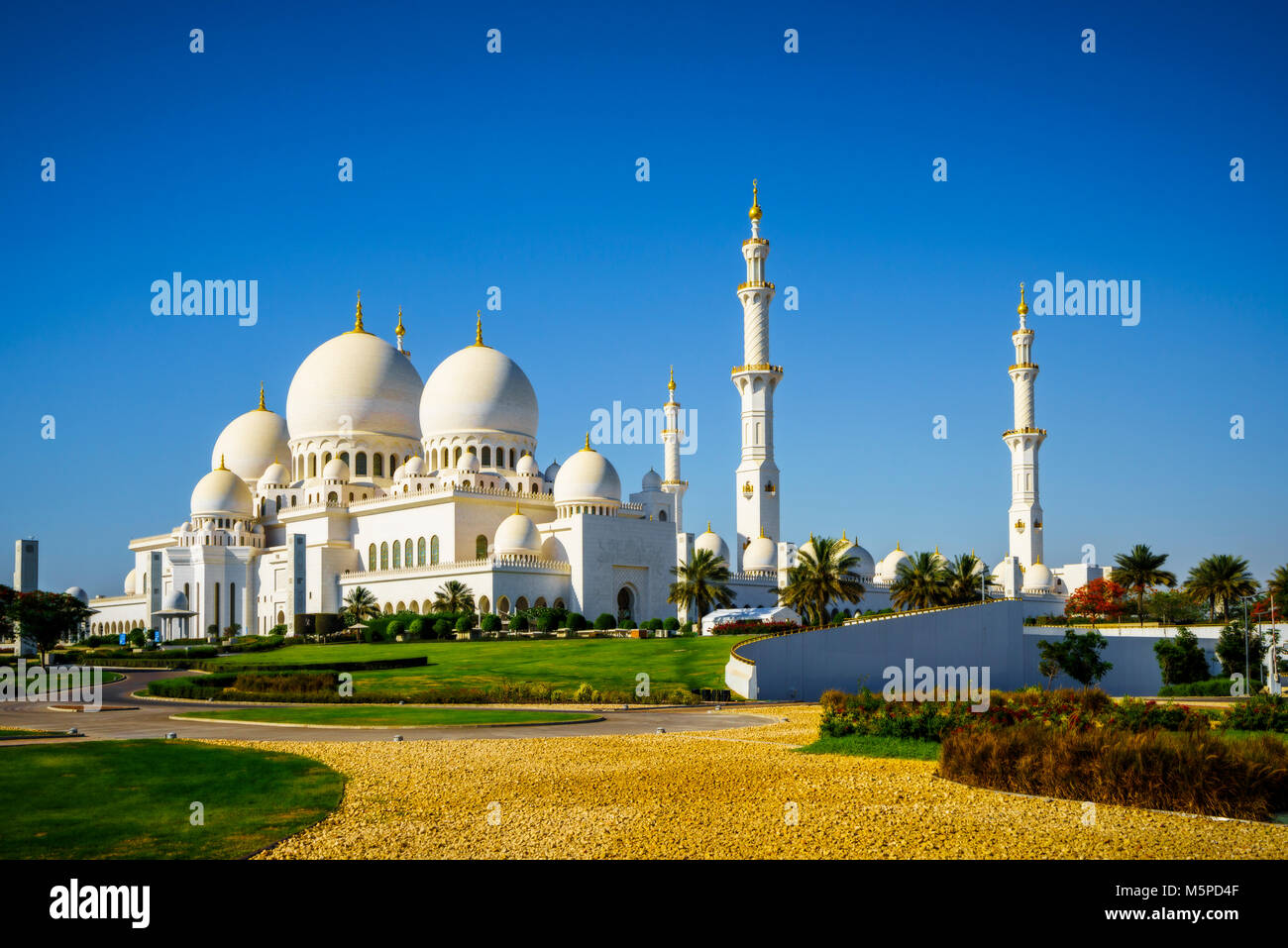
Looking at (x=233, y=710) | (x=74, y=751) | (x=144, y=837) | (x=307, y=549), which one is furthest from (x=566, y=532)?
(x=144, y=837)

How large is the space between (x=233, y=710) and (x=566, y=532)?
40203 millimetres

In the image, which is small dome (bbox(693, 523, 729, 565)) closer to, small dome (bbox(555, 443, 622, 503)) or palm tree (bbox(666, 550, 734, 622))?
small dome (bbox(555, 443, 622, 503))

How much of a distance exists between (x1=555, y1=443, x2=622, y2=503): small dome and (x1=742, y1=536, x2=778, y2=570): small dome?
27.5ft

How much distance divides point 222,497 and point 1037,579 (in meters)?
56.5

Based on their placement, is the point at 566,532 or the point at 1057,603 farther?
the point at 1057,603

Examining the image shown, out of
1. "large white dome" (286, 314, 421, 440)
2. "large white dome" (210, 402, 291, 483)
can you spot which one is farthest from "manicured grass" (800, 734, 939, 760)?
"large white dome" (210, 402, 291, 483)

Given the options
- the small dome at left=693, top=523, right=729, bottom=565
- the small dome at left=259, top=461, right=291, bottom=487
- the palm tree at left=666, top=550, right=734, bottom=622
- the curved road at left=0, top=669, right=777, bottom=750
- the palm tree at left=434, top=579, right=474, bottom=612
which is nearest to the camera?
the curved road at left=0, top=669, right=777, bottom=750

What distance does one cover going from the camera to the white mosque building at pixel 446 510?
65.1m

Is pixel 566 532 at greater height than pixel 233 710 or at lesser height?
greater

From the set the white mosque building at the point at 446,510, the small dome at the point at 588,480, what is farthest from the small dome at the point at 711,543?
the small dome at the point at 588,480

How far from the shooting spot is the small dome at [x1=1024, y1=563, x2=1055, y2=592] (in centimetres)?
8025

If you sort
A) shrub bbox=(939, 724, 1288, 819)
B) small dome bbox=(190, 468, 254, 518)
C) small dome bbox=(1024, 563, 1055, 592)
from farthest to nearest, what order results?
small dome bbox=(1024, 563, 1055, 592) → small dome bbox=(190, 468, 254, 518) → shrub bbox=(939, 724, 1288, 819)
